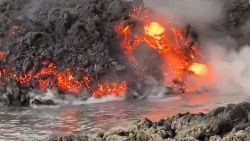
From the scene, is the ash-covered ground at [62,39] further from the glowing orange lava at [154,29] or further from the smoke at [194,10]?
the smoke at [194,10]

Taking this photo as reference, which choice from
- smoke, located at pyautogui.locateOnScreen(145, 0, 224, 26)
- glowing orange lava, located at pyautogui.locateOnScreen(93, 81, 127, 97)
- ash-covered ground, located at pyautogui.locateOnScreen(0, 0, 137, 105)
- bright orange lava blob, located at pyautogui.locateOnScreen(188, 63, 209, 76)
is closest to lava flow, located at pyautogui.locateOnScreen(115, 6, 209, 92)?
bright orange lava blob, located at pyautogui.locateOnScreen(188, 63, 209, 76)

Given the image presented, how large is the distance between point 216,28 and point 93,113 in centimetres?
851

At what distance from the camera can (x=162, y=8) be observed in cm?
2442

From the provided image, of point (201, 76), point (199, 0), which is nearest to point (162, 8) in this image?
point (199, 0)

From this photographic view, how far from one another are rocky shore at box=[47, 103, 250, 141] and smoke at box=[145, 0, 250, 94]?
38.7ft

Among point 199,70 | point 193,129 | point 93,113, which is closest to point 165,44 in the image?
point 199,70

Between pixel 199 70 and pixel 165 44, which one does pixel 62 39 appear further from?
pixel 199 70

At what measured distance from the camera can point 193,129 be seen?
10445 millimetres

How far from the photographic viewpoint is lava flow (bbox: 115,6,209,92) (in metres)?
22.6

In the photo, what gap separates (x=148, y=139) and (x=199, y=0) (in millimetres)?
14867

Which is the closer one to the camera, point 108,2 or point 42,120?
point 42,120

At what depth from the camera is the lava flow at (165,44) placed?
22594mm

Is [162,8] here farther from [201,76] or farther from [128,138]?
[128,138]

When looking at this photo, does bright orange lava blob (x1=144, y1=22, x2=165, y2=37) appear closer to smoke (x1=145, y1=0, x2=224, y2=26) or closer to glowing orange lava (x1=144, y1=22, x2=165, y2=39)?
glowing orange lava (x1=144, y1=22, x2=165, y2=39)
